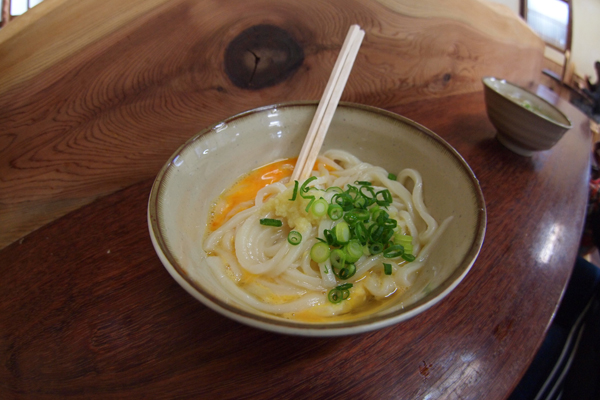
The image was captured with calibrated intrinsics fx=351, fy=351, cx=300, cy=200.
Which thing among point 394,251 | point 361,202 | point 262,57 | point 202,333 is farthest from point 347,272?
point 262,57

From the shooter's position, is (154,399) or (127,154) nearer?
(154,399)

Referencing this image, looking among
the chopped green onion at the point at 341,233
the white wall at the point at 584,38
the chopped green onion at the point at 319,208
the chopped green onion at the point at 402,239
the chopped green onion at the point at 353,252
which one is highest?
the chopped green onion at the point at 319,208

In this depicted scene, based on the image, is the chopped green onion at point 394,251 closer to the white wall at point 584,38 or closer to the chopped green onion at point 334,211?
the chopped green onion at point 334,211

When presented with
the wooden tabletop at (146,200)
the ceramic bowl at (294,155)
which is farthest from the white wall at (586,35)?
the ceramic bowl at (294,155)

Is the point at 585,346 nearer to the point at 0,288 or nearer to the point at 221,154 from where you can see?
the point at 221,154

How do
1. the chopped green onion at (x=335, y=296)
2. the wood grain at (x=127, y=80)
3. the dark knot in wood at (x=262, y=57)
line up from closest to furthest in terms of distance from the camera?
the chopped green onion at (x=335, y=296) → the wood grain at (x=127, y=80) → the dark knot in wood at (x=262, y=57)

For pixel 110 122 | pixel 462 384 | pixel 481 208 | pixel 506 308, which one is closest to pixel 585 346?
pixel 506 308
